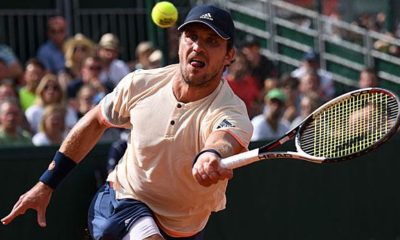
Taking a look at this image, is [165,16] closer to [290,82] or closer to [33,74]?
[33,74]

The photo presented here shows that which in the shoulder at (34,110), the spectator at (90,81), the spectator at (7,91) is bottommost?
the shoulder at (34,110)

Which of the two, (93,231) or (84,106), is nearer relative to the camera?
(93,231)

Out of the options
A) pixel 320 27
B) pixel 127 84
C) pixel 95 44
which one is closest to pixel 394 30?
pixel 320 27

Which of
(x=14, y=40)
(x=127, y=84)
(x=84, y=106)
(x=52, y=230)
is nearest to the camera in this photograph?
(x=127, y=84)

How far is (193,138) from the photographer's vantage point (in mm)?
5895

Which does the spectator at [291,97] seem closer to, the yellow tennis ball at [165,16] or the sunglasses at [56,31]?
the sunglasses at [56,31]

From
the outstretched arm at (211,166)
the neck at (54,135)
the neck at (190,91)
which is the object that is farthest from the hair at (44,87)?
the outstretched arm at (211,166)

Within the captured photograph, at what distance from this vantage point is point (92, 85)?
34.5 ft

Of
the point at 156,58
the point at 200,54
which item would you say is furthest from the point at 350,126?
the point at 156,58

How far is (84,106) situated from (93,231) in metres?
4.16

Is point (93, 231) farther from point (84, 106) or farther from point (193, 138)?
point (84, 106)

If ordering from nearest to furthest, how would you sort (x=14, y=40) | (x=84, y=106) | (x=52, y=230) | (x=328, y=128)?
(x=328, y=128) → (x=52, y=230) → (x=84, y=106) → (x=14, y=40)

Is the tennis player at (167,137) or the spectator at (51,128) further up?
the tennis player at (167,137)

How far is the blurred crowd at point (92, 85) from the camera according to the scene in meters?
9.53
